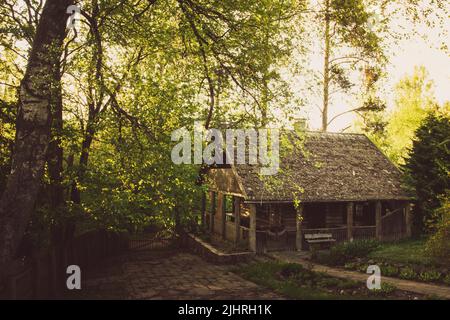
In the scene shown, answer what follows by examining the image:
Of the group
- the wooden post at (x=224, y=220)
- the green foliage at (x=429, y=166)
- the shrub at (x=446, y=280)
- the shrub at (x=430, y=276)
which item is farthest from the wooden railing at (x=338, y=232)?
the shrub at (x=446, y=280)

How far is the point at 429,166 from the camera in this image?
820 inches

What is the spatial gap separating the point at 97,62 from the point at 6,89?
521 centimetres

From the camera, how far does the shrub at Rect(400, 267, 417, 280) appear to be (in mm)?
13258

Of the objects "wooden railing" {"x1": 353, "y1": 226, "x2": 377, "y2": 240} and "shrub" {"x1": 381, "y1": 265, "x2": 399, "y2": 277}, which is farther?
"wooden railing" {"x1": 353, "y1": 226, "x2": 377, "y2": 240}

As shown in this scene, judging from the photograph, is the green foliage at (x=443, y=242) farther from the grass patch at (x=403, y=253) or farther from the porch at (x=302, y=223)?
the porch at (x=302, y=223)

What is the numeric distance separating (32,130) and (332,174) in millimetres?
16079

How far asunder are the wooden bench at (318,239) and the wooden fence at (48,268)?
32.6 ft

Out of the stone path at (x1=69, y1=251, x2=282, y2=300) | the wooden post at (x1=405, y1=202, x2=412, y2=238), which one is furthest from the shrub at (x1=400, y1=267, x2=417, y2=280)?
the wooden post at (x1=405, y1=202, x2=412, y2=238)

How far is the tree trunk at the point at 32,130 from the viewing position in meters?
7.75

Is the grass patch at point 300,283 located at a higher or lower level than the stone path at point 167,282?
higher

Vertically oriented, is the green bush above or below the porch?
below

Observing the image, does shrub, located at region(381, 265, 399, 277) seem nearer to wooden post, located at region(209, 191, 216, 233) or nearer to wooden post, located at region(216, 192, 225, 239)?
wooden post, located at region(216, 192, 225, 239)

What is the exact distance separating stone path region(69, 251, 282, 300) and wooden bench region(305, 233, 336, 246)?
5.20 metres

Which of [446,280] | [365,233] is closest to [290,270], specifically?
[446,280]
